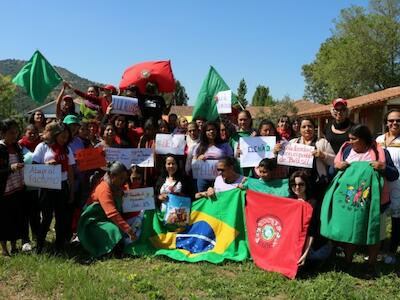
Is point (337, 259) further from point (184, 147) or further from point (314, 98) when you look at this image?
point (314, 98)

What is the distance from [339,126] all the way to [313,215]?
1378 mm

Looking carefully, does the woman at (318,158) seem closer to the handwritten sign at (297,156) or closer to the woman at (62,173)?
the handwritten sign at (297,156)

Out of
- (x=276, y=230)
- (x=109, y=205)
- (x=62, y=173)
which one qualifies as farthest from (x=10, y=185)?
(x=276, y=230)

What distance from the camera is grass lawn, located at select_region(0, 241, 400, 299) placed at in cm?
500

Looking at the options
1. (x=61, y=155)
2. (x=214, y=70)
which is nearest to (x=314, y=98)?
(x=214, y=70)

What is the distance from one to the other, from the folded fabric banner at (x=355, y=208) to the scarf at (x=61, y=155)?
3.70 metres

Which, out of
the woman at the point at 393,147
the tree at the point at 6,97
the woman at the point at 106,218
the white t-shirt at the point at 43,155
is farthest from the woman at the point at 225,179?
the tree at the point at 6,97

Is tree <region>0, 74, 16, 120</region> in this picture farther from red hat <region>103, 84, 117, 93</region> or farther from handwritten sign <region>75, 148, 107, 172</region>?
handwritten sign <region>75, 148, 107, 172</region>

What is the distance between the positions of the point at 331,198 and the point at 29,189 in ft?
14.3

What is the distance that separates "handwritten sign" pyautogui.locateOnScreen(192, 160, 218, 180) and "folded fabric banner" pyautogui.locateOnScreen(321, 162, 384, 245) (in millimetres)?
1912

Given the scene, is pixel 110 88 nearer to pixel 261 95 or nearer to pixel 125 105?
pixel 125 105

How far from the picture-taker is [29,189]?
667 centimetres

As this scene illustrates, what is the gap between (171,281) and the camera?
5418 millimetres

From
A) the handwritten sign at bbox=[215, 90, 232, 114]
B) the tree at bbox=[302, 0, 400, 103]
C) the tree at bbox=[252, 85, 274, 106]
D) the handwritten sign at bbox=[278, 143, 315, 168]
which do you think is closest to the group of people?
the handwritten sign at bbox=[278, 143, 315, 168]
